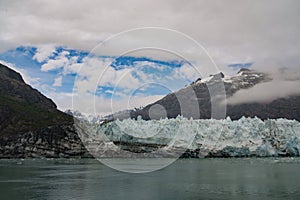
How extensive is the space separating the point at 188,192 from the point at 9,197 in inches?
974

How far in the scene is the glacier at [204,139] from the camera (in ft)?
505

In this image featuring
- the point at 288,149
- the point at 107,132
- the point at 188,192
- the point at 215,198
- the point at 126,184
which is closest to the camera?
the point at 215,198

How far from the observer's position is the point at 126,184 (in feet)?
212

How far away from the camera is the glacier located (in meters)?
154

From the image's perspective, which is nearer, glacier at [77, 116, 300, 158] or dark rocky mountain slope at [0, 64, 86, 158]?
glacier at [77, 116, 300, 158]

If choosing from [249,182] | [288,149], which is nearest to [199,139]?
[288,149]

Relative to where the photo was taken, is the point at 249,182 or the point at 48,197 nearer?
the point at 48,197

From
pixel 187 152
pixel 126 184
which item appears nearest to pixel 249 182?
pixel 126 184

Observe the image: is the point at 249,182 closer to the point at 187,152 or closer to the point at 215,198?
the point at 215,198

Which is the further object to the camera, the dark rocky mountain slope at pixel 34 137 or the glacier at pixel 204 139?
the dark rocky mountain slope at pixel 34 137

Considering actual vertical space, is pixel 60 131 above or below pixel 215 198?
above

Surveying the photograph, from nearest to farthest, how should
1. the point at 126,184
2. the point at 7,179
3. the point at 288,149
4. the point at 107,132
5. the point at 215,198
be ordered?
the point at 215,198 → the point at 126,184 → the point at 7,179 → the point at 288,149 → the point at 107,132

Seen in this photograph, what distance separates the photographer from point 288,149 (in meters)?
→ 155

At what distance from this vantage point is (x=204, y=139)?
160m
